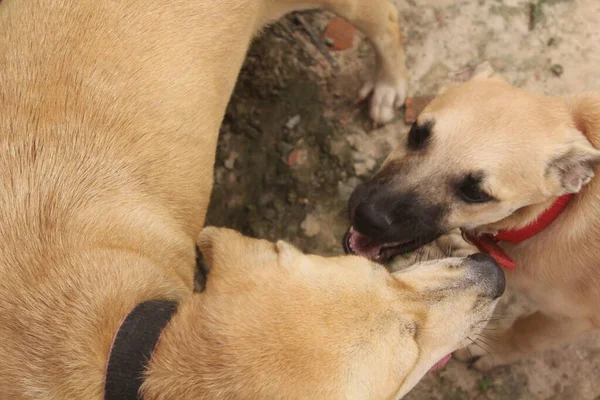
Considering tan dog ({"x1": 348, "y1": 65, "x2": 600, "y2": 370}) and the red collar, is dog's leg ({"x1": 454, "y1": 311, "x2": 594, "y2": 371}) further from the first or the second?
the red collar

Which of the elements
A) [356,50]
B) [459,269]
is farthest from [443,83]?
[459,269]

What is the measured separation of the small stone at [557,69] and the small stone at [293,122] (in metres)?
2.09

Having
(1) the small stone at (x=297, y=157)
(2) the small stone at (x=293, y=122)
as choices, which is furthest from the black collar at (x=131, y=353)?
(2) the small stone at (x=293, y=122)

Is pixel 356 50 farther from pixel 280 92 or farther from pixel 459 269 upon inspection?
pixel 459 269

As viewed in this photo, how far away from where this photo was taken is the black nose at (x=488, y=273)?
2271mm

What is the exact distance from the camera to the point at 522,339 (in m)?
3.18

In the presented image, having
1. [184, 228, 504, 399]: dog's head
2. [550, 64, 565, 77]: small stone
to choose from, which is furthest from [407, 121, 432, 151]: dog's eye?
[550, 64, 565, 77]: small stone

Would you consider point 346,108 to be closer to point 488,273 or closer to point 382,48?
point 382,48

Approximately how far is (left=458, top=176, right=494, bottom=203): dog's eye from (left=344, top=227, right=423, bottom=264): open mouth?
38 cm

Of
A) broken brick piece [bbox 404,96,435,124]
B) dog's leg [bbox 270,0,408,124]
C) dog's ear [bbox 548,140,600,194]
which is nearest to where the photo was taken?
dog's ear [bbox 548,140,600,194]

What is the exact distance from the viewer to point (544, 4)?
4.19 meters

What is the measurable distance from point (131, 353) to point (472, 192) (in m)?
1.76

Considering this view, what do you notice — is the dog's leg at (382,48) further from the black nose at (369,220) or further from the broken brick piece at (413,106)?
the black nose at (369,220)

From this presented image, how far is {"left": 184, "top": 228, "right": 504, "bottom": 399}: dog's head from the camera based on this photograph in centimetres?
169
